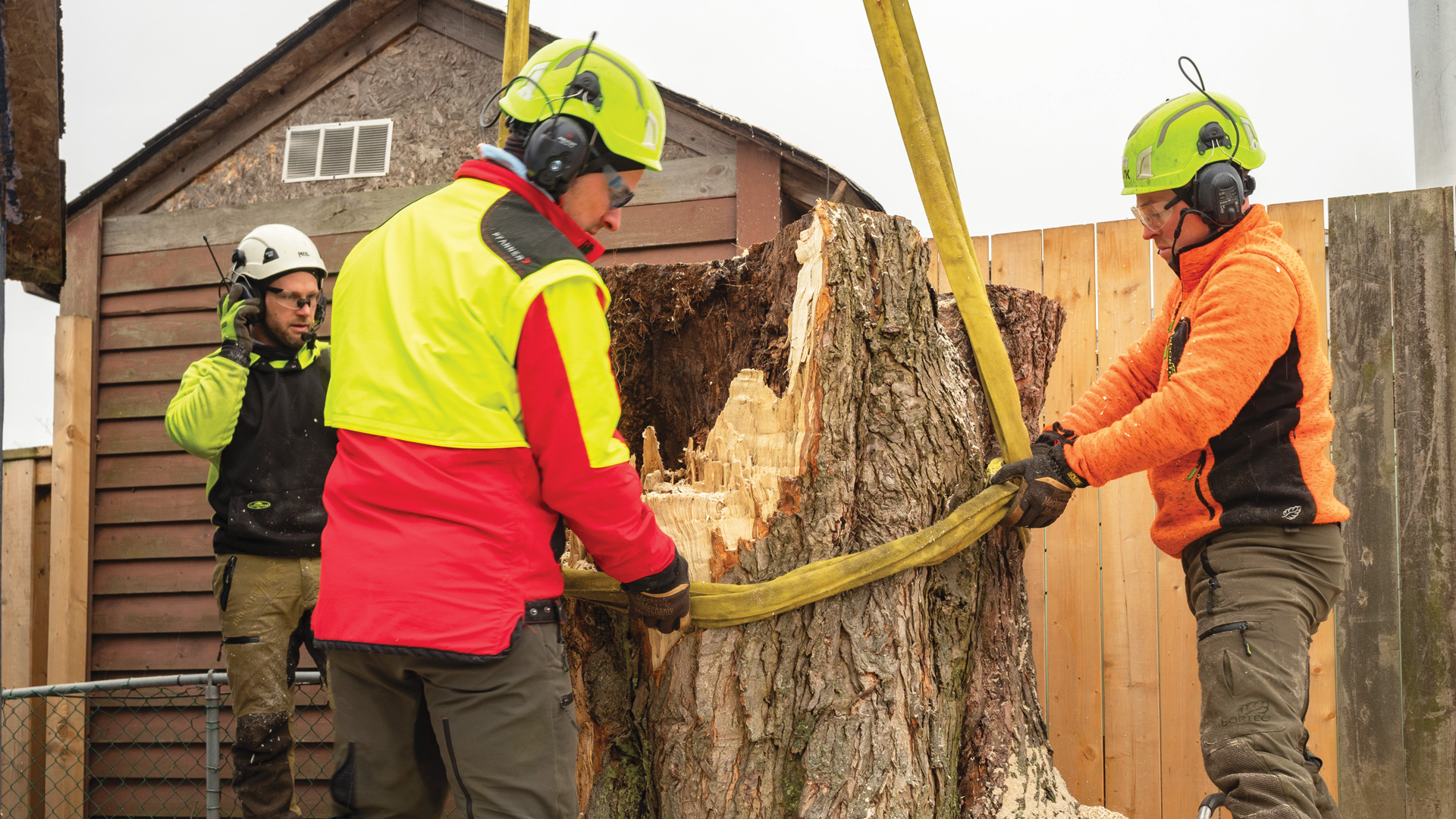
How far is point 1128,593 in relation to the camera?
11.9ft

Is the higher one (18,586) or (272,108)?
(272,108)

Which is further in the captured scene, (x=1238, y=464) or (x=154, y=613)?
(x=154, y=613)

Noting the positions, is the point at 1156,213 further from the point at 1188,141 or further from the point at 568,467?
the point at 568,467

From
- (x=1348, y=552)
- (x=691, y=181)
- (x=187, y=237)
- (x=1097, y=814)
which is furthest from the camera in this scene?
(x=187, y=237)

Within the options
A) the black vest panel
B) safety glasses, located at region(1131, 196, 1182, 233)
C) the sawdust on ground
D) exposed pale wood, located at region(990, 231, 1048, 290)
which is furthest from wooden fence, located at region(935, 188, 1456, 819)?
A: the black vest panel

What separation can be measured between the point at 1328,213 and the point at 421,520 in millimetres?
3407

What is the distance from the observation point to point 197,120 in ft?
17.9

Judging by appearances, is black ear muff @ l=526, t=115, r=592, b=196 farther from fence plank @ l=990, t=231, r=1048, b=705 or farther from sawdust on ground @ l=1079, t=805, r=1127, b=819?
fence plank @ l=990, t=231, r=1048, b=705

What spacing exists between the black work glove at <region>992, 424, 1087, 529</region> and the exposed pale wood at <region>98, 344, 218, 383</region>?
477cm

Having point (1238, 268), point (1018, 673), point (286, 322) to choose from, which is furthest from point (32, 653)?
point (1238, 268)

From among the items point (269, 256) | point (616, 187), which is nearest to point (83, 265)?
point (269, 256)

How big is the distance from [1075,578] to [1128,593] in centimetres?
19

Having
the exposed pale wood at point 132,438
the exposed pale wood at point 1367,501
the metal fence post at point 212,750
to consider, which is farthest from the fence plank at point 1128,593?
the exposed pale wood at point 132,438

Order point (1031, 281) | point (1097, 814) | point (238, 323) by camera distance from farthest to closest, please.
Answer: point (1031, 281) → point (238, 323) → point (1097, 814)
